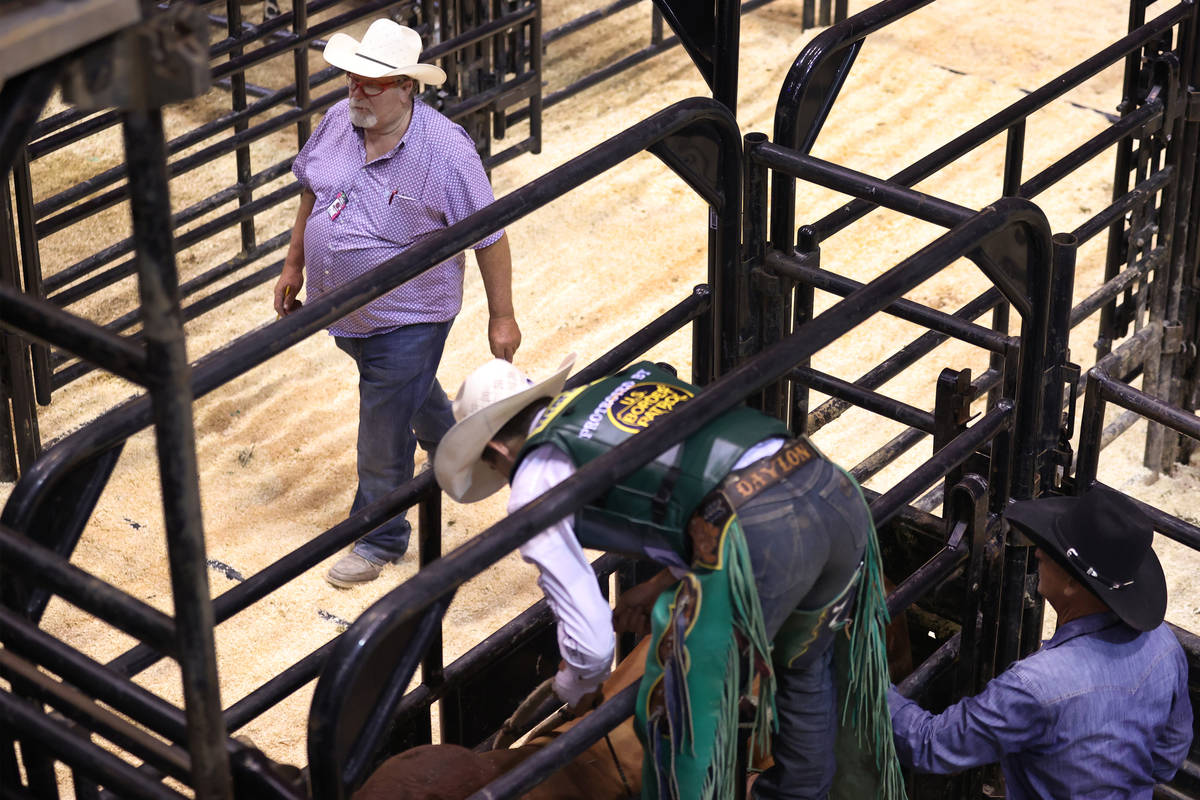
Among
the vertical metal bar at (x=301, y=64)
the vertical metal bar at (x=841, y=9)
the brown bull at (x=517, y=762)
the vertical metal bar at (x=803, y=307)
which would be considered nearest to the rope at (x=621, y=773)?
the brown bull at (x=517, y=762)

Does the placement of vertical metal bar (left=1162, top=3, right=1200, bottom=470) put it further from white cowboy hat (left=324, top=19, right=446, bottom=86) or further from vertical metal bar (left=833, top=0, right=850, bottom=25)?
vertical metal bar (left=833, top=0, right=850, bottom=25)

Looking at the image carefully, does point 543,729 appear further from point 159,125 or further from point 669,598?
point 159,125

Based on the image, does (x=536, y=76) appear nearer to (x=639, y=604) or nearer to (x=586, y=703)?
(x=639, y=604)

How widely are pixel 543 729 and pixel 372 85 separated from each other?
2.16m

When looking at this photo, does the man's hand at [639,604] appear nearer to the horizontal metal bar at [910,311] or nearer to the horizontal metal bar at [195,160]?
the horizontal metal bar at [910,311]

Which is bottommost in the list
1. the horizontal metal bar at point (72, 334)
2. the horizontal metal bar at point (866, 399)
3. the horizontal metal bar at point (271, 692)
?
the horizontal metal bar at point (866, 399)

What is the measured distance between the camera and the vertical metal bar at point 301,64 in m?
6.41

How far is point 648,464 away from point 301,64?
421 centimetres

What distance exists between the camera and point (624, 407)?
2.87 m

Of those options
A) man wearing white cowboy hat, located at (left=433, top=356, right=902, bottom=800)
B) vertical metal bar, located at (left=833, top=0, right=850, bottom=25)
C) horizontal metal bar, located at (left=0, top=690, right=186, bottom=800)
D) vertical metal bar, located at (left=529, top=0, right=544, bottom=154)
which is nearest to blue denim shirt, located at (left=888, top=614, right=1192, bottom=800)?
man wearing white cowboy hat, located at (left=433, top=356, right=902, bottom=800)

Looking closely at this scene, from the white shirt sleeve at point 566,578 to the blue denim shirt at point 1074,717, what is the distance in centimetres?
74

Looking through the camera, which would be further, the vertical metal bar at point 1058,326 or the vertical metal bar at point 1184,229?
the vertical metal bar at point 1184,229

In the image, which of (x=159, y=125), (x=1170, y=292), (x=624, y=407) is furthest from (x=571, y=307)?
(x=159, y=125)

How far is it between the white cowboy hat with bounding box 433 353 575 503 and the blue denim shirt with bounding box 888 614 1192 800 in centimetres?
92
